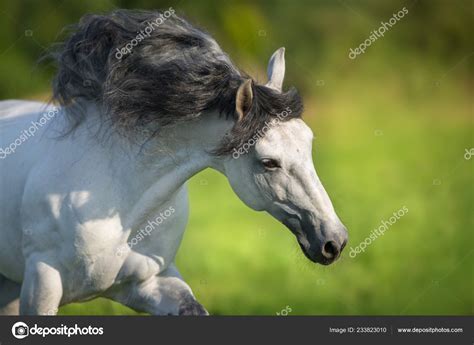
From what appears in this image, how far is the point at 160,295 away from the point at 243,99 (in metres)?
1.13

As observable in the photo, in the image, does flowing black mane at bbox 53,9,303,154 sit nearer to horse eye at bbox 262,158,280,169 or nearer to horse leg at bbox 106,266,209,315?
horse eye at bbox 262,158,280,169

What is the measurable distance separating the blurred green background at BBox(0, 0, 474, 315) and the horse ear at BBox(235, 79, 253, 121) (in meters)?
0.37

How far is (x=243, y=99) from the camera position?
11.7ft

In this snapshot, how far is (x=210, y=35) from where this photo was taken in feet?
13.3

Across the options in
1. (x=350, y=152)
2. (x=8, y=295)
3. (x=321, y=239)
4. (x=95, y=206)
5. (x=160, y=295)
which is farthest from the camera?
(x=350, y=152)

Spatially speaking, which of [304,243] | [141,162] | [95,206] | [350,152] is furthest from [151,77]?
[350,152]

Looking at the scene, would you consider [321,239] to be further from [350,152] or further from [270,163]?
[350,152]

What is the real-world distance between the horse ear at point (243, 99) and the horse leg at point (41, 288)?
1.13 metres

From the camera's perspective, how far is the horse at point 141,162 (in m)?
3.58

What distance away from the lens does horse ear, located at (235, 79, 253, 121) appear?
3.51 metres
